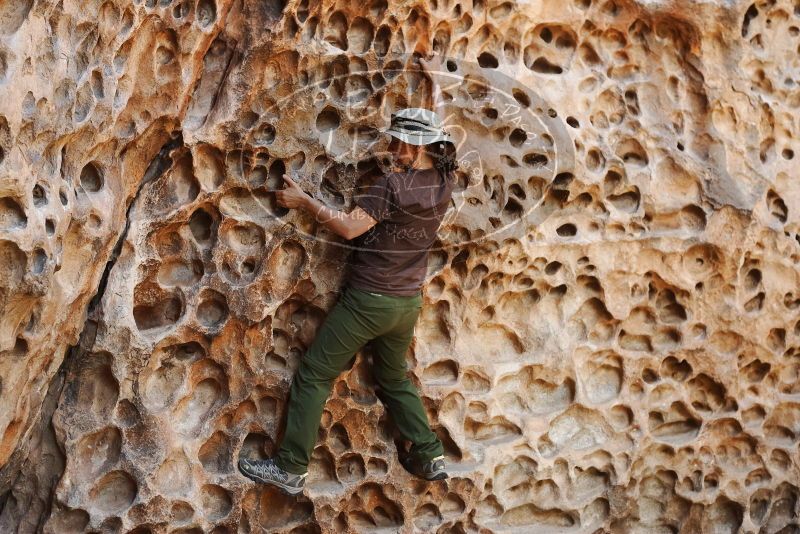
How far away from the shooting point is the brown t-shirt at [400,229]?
150 inches

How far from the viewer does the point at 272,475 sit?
4.05 m

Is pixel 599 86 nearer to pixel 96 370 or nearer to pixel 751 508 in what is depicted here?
pixel 751 508

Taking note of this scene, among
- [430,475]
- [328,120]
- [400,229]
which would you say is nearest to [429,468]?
[430,475]

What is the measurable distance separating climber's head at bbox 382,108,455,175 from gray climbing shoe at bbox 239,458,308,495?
134 cm

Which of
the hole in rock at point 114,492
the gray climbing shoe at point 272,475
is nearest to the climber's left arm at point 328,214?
the gray climbing shoe at point 272,475

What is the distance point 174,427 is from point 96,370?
0.39 meters

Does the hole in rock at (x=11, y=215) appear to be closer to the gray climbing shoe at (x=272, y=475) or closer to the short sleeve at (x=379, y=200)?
the short sleeve at (x=379, y=200)

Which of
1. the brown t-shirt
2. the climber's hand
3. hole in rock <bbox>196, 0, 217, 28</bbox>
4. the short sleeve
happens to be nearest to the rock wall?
hole in rock <bbox>196, 0, 217, 28</bbox>

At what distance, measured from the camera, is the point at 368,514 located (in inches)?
171

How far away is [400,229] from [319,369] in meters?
0.66

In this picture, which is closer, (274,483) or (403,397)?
(274,483)

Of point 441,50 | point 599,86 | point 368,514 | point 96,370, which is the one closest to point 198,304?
point 96,370

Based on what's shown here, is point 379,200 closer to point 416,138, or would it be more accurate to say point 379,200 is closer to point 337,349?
point 416,138

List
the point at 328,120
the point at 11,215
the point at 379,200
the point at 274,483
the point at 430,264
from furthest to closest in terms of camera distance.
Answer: the point at 430,264
the point at 328,120
the point at 274,483
the point at 379,200
the point at 11,215
